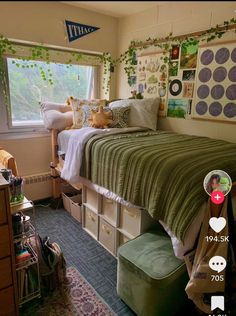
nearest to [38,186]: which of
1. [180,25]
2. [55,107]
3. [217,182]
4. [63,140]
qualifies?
[63,140]

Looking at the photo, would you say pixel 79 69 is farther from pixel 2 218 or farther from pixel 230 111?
pixel 2 218

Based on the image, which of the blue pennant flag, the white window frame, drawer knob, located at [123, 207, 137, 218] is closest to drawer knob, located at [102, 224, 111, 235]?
drawer knob, located at [123, 207, 137, 218]

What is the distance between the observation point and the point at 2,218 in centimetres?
120

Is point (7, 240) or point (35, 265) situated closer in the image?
point (7, 240)

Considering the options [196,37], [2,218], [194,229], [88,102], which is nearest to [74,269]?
[2,218]

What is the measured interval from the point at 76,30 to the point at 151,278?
2624mm

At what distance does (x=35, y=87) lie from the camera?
2.68 meters

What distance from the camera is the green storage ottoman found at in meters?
1.25

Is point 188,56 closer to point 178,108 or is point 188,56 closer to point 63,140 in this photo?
point 178,108

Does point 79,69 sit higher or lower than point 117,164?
higher

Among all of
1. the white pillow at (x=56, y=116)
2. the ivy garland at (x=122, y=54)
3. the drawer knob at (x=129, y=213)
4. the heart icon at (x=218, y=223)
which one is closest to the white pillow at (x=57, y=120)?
the white pillow at (x=56, y=116)

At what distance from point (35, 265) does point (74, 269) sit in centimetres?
39

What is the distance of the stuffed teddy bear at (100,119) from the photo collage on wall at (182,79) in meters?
0.71

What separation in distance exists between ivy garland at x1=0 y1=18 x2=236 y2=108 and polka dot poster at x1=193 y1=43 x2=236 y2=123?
4.9 inches
